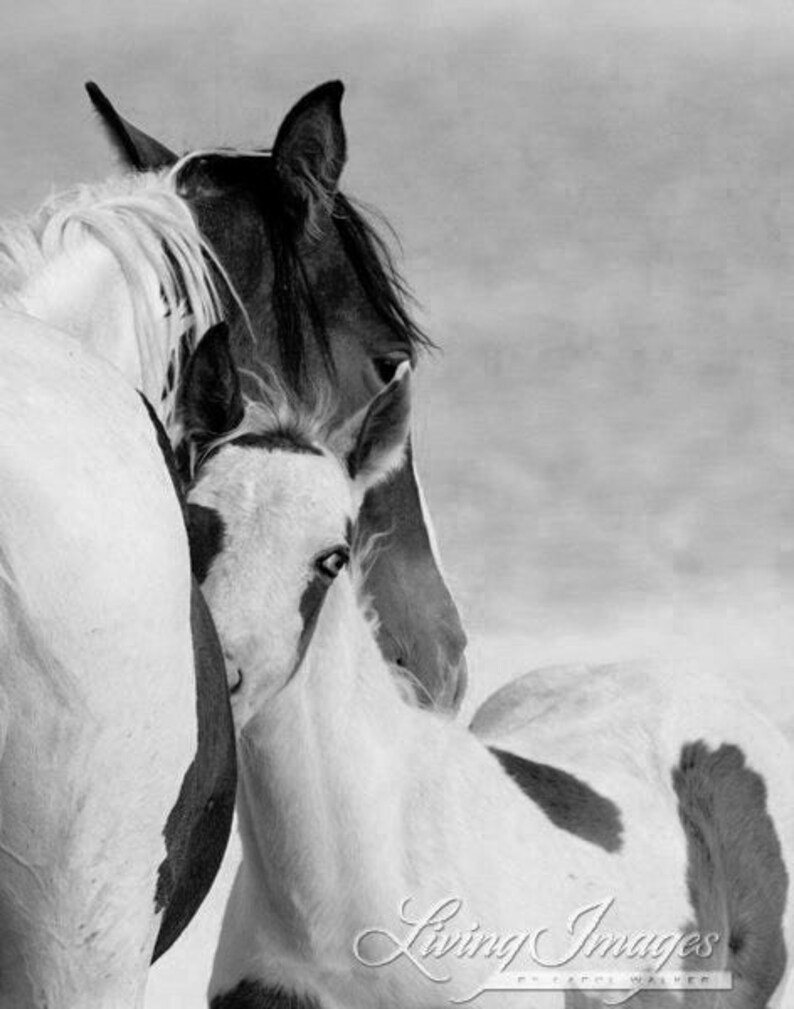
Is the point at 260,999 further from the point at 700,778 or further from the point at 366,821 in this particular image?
the point at 700,778

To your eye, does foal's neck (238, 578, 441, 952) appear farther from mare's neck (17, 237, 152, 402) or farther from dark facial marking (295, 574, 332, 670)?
mare's neck (17, 237, 152, 402)

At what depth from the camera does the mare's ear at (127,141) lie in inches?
136

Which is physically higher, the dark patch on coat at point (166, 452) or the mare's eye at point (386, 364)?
the dark patch on coat at point (166, 452)

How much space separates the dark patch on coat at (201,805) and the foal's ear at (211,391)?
768mm

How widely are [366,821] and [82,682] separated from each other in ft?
4.79

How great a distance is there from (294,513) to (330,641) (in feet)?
1.28

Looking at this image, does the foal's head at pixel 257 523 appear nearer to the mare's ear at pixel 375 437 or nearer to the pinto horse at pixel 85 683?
the mare's ear at pixel 375 437

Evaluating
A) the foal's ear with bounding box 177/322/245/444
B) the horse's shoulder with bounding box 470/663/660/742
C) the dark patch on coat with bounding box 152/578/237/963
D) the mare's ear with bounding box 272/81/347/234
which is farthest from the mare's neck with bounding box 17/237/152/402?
the horse's shoulder with bounding box 470/663/660/742

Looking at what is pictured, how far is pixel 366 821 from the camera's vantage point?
9.82 ft

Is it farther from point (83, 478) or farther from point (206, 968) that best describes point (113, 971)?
point (206, 968)

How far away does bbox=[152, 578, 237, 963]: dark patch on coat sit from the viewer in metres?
A: 1.81

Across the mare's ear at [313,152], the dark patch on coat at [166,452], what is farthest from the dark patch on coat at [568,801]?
the dark patch on coat at [166,452]

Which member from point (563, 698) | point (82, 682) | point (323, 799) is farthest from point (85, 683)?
point (563, 698)

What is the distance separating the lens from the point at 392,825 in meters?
3.03
